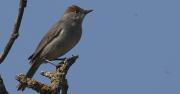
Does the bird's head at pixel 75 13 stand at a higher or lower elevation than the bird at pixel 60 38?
higher

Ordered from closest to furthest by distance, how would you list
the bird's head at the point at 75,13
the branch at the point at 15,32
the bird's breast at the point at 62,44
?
the branch at the point at 15,32, the bird's breast at the point at 62,44, the bird's head at the point at 75,13

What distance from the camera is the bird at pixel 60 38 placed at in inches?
392

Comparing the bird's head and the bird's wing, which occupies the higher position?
the bird's head

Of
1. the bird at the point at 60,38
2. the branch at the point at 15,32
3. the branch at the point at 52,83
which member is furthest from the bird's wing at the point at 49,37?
the branch at the point at 15,32

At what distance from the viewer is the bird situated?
995 centimetres

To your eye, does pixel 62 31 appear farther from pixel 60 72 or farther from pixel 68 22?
pixel 60 72

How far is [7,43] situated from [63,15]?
7.68 meters

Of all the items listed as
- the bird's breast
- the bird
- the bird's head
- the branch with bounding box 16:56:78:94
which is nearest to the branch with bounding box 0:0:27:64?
the branch with bounding box 16:56:78:94

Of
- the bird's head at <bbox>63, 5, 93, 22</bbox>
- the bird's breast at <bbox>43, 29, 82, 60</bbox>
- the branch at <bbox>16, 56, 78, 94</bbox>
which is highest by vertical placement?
the bird's head at <bbox>63, 5, 93, 22</bbox>

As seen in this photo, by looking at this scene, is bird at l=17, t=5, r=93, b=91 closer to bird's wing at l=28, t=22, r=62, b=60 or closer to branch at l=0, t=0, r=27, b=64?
bird's wing at l=28, t=22, r=62, b=60

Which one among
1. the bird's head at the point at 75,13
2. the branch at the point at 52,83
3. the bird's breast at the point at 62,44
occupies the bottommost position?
the branch at the point at 52,83

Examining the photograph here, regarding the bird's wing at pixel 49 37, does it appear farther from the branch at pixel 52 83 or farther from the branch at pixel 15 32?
the branch at pixel 15 32

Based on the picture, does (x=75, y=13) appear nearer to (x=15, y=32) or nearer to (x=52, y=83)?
(x=52, y=83)

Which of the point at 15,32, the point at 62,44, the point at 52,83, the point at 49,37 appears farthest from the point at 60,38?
the point at 15,32
